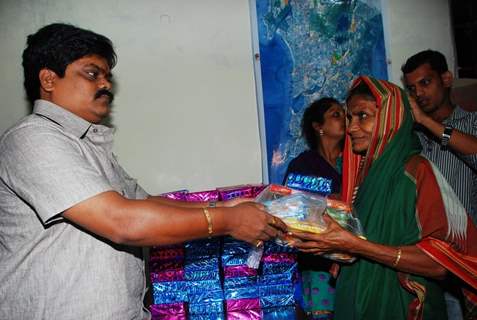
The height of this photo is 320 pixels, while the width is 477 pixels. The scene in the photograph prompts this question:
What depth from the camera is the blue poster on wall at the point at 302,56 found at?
3.00 m

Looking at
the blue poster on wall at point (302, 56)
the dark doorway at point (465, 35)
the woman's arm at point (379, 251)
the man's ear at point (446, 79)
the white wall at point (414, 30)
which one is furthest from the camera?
the dark doorway at point (465, 35)

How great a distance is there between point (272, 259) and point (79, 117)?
1.33 m

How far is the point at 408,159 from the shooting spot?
1.73 m

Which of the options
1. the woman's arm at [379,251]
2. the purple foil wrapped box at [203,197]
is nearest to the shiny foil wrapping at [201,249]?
the purple foil wrapped box at [203,197]

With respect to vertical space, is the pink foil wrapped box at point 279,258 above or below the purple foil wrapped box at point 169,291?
above

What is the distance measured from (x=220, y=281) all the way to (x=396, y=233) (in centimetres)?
105

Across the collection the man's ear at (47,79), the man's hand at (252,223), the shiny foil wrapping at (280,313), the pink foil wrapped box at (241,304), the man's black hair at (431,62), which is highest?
the man's black hair at (431,62)

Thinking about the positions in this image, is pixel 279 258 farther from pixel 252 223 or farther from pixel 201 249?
pixel 252 223

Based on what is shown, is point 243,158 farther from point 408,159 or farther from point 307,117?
point 408,159

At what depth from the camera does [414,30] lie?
3.42 metres

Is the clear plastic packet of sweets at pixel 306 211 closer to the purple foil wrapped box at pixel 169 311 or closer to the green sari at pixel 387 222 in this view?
the green sari at pixel 387 222

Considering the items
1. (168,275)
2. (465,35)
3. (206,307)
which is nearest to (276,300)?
(206,307)

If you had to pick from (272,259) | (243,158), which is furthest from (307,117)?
(272,259)

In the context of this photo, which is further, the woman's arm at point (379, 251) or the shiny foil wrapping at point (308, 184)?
the shiny foil wrapping at point (308, 184)
